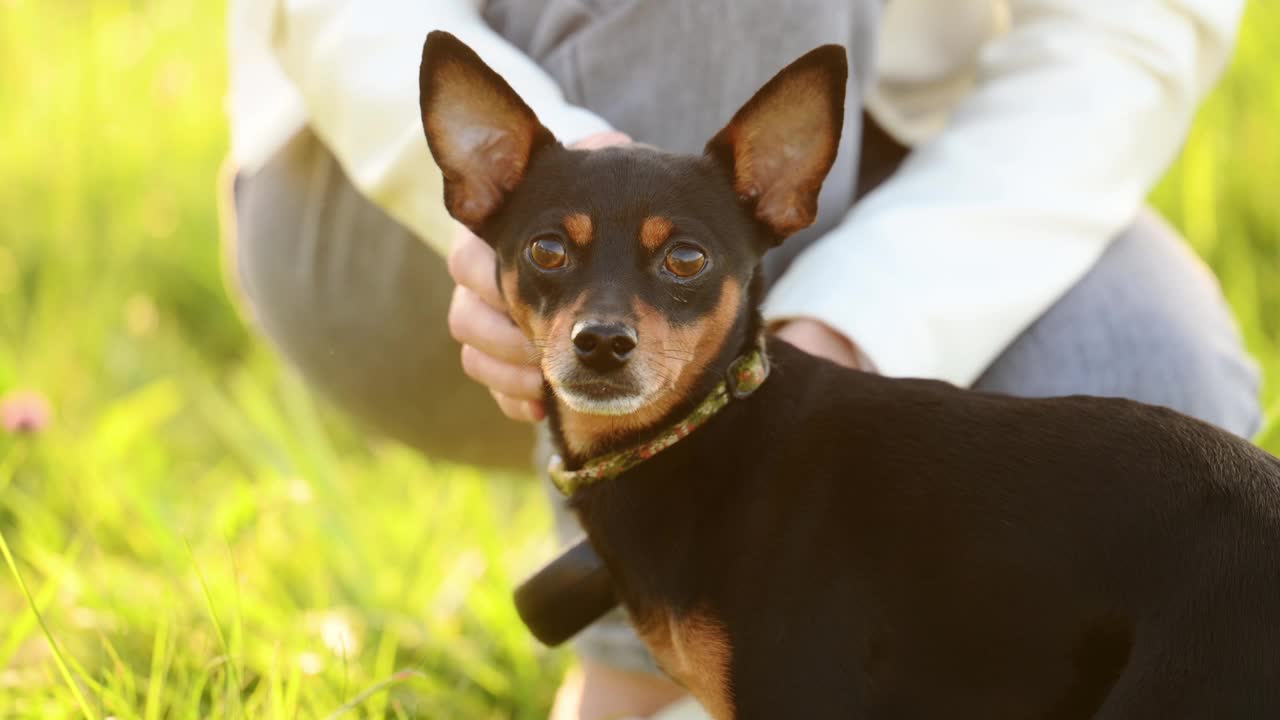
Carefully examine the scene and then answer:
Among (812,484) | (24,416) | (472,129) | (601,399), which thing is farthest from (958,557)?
(24,416)

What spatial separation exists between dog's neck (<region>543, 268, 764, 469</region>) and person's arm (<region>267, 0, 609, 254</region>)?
456mm

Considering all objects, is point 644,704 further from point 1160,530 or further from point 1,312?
point 1,312

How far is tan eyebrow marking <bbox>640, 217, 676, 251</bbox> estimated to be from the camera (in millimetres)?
1739

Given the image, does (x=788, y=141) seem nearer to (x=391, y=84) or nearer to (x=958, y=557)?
(x=958, y=557)

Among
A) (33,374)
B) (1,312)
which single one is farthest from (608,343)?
(1,312)

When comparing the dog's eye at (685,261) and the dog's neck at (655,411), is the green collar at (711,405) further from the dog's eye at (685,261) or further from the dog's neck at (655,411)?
the dog's eye at (685,261)

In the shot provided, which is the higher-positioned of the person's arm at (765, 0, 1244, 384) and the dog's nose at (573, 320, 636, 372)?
the dog's nose at (573, 320, 636, 372)

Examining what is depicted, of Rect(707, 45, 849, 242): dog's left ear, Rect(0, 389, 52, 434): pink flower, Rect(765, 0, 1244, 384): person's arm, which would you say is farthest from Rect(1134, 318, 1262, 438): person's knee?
Rect(0, 389, 52, 434): pink flower

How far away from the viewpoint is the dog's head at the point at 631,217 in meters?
1.73

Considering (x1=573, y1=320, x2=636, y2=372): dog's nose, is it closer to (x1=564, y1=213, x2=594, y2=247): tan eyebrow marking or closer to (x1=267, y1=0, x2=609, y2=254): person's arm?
(x1=564, y1=213, x2=594, y2=247): tan eyebrow marking

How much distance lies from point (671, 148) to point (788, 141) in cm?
43

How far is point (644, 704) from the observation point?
2348 millimetres

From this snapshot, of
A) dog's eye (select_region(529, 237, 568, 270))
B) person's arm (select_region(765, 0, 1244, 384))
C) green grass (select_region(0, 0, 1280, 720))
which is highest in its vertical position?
dog's eye (select_region(529, 237, 568, 270))

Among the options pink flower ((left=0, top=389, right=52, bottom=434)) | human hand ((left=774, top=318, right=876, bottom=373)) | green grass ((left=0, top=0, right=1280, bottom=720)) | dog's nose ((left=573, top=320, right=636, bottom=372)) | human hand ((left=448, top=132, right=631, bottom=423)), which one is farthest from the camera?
pink flower ((left=0, top=389, right=52, bottom=434))
